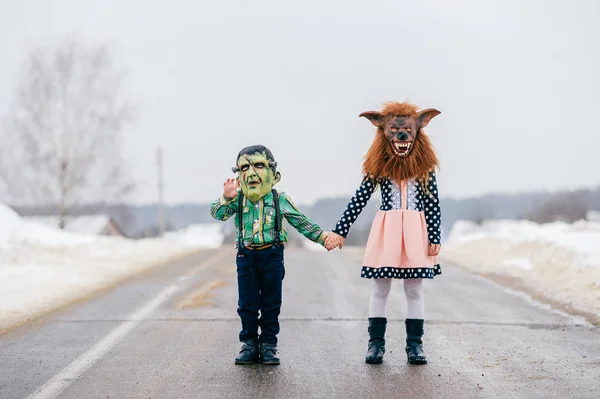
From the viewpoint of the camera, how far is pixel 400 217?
6.73 meters

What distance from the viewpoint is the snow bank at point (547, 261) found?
1143 cm

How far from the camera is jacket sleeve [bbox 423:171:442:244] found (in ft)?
→ 22.2

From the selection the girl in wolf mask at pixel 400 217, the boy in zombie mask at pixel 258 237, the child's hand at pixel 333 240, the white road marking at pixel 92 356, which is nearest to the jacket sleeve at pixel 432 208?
the girl in wolf mask at pixel 400 217

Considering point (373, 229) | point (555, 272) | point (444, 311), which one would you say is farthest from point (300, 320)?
point (555, 272)

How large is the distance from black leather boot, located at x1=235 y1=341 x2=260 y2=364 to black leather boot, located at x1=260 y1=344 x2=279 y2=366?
5 centimetres

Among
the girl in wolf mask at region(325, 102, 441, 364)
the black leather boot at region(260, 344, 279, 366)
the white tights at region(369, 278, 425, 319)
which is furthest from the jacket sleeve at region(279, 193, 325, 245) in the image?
the black leather boot at region(260, 344, 279, 366)

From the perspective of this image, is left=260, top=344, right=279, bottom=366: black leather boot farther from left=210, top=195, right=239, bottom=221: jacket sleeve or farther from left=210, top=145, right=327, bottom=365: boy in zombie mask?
left=210, top=195, right=239, bottom=221: jacket sleeve

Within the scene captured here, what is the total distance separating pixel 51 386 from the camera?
5.71 metres

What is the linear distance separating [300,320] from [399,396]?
148 inches

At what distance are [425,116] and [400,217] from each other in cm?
90

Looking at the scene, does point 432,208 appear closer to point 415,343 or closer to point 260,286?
point 415,343

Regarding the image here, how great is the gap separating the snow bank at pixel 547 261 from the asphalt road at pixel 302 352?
0.79 metres

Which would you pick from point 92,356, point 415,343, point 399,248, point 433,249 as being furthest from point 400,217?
point 92,356

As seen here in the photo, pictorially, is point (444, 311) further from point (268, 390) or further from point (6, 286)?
point (6, 286)
